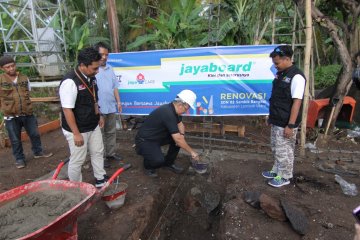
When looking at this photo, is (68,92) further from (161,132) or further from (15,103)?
(15,103)

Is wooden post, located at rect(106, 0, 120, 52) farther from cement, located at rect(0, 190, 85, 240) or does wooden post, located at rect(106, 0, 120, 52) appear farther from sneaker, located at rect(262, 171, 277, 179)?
sneaker, located at rect(262, 171, 277, 179)

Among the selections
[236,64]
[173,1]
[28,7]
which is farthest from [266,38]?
[28,7]

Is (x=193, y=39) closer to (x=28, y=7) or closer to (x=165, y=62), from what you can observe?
(x=165, y=62)

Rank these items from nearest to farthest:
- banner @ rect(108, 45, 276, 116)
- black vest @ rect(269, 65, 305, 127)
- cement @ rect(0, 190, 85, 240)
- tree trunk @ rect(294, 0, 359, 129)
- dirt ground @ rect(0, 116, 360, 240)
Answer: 1. cement @ rect(0, 190, 85, 240)
2. dirt ground @ rect(0, 116, 360, 240)
3. black vest @ rect(269, 65, 305, 127)
4. banner @ rect(108, 45, 276, 116)
5. tree trunk @ rect(294, 0, 359, 129)

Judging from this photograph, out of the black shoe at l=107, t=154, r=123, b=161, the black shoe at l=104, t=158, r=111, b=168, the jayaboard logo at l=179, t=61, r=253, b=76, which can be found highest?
the jayaboard logo at l=179, t=61, r=253, b=76

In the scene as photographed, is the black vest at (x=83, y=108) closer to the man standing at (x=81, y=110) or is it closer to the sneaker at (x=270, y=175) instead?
the man standing at (x=81, y=110)

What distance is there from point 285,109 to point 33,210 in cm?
315

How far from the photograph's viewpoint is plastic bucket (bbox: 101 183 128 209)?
3354 millimetres

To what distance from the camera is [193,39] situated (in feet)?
26.1

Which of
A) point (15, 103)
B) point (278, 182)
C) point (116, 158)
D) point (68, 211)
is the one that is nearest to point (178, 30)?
point (116, 158)

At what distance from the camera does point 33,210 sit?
8.32ft

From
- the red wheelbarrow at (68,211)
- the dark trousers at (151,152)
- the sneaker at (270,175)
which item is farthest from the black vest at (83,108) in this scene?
the sneaker at (270,175)

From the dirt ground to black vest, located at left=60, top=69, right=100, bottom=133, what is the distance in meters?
1.09

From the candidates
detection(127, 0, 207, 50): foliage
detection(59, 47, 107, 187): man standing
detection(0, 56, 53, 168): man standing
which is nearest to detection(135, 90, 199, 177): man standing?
detection(59, 47, 107, 187): man standing
